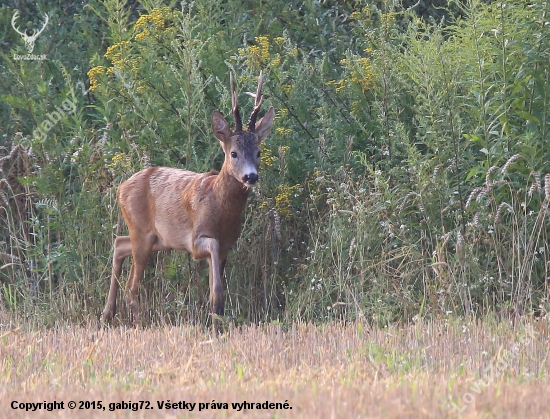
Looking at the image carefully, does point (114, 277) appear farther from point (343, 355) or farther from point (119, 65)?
point (343, 355)

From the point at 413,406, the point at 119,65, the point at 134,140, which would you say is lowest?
the point at 413,406

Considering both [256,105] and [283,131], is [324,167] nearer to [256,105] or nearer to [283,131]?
[283,131]

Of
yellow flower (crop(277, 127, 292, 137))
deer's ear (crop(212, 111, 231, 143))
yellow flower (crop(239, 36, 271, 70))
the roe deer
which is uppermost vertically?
yellow flower (crop(239, 36, 271, 70))

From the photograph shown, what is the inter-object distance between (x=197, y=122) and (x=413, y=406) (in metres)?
5.03

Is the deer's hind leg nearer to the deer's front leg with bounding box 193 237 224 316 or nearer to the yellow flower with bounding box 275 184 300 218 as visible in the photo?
the deer's front leg with bounding box 193 237 224 316

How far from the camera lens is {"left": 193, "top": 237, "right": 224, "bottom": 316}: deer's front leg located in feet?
26.6

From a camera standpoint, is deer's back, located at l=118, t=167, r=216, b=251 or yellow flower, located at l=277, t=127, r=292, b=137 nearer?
deer's back, located at l=118, t=167, r=216, b=251

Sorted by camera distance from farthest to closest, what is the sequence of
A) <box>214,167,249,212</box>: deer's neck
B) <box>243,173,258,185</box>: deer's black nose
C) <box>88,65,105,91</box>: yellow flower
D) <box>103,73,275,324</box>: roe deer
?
1. <box>88,65,105,91</box>: yellow flower
2. <box>214,167,249,212</box>: deer's neck
3. <box>103,73,275,324</box>: roe deer
4. <box>243,173,258,185</box>: deer's black nose

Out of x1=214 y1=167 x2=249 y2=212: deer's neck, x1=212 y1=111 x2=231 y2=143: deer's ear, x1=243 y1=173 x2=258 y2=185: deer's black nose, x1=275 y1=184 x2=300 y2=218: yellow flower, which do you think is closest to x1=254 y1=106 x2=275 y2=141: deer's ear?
x1=212 y1=111 x2=231 y2=143: deer's ear

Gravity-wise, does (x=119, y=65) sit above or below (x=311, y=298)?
above

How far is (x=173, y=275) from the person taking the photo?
29.8ft

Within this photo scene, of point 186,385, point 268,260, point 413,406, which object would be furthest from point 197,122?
point 413,406

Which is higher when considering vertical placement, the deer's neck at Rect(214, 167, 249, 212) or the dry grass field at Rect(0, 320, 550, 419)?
the deer's neck at Rect(214, 167, 249, 212)

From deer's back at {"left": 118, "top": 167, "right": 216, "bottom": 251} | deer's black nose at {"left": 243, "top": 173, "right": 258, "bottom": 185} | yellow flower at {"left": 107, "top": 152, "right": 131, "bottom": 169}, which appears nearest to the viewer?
deer's black nose at {"left": 243, "top": 173, "right": 258, "bottom": 185}
